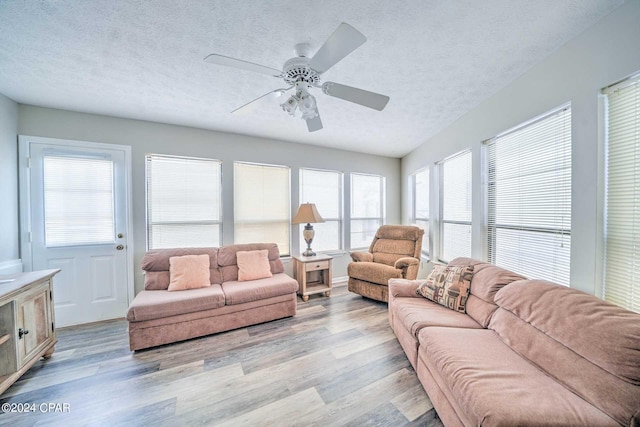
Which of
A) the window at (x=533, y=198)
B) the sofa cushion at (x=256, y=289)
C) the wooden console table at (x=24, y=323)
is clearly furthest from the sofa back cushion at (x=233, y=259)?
the window at (x=533, y=198)

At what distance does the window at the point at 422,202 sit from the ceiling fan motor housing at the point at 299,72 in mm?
2929

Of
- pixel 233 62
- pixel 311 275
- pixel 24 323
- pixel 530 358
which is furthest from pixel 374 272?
pixel 24 323

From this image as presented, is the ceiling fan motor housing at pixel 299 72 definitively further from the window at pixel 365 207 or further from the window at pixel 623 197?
the window at pixel 365 207

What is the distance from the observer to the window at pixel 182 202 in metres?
2.96

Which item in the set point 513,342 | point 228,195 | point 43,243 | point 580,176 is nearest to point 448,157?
point 580,176

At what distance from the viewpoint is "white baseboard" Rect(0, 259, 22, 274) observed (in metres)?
2.18

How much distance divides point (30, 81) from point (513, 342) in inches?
177

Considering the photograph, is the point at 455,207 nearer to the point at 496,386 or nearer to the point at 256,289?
the point at 496,386

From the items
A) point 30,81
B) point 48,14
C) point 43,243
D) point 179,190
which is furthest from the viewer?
point 179,190

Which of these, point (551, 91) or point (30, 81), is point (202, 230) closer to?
point (30, 81)

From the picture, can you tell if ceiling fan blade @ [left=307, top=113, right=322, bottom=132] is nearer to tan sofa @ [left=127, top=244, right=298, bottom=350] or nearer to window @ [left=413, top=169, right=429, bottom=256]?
tan sofa @ [left=127, top=244, right=298, bottom=350]

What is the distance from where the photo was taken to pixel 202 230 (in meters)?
3.22

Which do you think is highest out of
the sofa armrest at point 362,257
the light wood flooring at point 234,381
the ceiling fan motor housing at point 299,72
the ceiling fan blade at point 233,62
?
the ceiling fan motor housing at point 299,72

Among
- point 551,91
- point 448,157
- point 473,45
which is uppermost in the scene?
point 473,45
